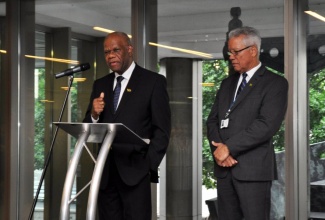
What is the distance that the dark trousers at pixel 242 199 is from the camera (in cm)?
387

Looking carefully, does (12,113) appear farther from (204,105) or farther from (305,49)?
(305,49)

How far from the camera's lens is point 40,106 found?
662 centimetres

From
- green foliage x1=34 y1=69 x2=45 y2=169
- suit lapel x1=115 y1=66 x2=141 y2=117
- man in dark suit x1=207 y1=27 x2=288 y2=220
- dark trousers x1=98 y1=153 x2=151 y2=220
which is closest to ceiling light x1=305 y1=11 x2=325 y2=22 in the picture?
man in dark suit x1=207 y1=27 x2=288 y2=220

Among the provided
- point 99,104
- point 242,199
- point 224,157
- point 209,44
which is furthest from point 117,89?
point 209,44

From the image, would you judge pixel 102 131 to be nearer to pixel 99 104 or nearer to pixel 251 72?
pixel 99 104

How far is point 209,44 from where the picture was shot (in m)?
5.48

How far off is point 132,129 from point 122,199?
392 millimetres

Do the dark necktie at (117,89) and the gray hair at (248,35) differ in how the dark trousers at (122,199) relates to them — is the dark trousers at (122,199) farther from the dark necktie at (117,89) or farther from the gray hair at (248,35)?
the gray hair at (248,35)

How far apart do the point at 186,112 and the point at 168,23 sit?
73 centimetres

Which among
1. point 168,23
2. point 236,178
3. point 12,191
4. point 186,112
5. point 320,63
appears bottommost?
point 12,191

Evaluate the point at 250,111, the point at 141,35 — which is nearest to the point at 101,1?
the point at 141,35

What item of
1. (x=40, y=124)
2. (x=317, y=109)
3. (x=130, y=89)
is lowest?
(x=40, y=124)

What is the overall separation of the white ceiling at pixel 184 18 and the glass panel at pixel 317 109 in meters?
0.02

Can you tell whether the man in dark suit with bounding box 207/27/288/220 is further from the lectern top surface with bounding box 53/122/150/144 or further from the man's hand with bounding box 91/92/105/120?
the man's hand with bounding box 91/92/105/120
